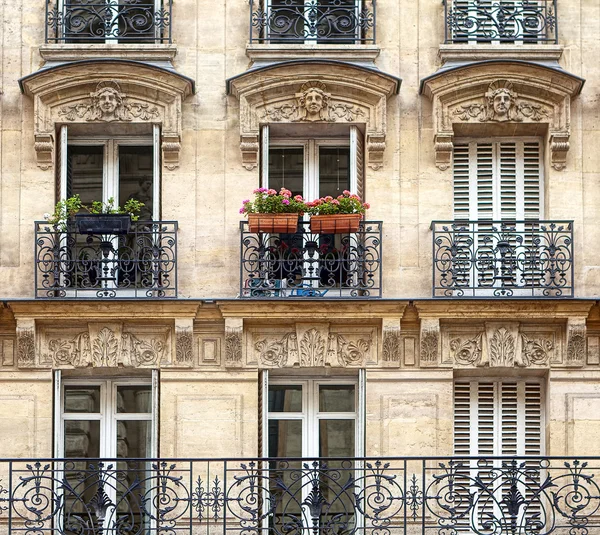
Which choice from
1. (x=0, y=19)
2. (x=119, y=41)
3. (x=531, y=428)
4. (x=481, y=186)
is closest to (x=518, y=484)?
(x=531, y=428)

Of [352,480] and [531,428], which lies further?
[531,428]

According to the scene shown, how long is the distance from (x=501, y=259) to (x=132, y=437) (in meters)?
4.58

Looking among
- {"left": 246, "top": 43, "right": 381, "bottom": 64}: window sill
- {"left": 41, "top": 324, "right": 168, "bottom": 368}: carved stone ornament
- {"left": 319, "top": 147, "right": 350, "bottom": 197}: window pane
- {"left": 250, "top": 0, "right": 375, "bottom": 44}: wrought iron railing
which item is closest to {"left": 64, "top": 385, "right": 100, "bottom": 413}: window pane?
{"left": 41, "top": 324, "right": 168, "bottom": 368}: carved stone ornament

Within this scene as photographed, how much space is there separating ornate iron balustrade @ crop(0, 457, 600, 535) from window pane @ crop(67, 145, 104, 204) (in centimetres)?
311

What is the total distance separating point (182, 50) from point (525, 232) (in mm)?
4483

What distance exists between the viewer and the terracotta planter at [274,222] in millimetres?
15719

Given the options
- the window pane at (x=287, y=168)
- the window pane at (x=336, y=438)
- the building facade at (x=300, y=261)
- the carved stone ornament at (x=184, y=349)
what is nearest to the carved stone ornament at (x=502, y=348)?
Answer: the building facade at (x=300, y=261)

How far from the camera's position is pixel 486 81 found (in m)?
16.5

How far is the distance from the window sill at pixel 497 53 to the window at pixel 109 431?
5065mm

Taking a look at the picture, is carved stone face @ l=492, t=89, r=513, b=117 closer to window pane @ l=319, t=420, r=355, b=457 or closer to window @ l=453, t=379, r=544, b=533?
window @ l=453, t=379, r=544, b=533

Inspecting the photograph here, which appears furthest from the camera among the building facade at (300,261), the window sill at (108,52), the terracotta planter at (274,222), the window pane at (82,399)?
the window sill at (108,52)

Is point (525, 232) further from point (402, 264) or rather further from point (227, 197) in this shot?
point (227, 197)

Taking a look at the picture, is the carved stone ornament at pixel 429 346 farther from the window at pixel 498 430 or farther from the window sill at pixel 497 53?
the window sill at pixel 497 53

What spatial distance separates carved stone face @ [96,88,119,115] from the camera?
53.9ft
